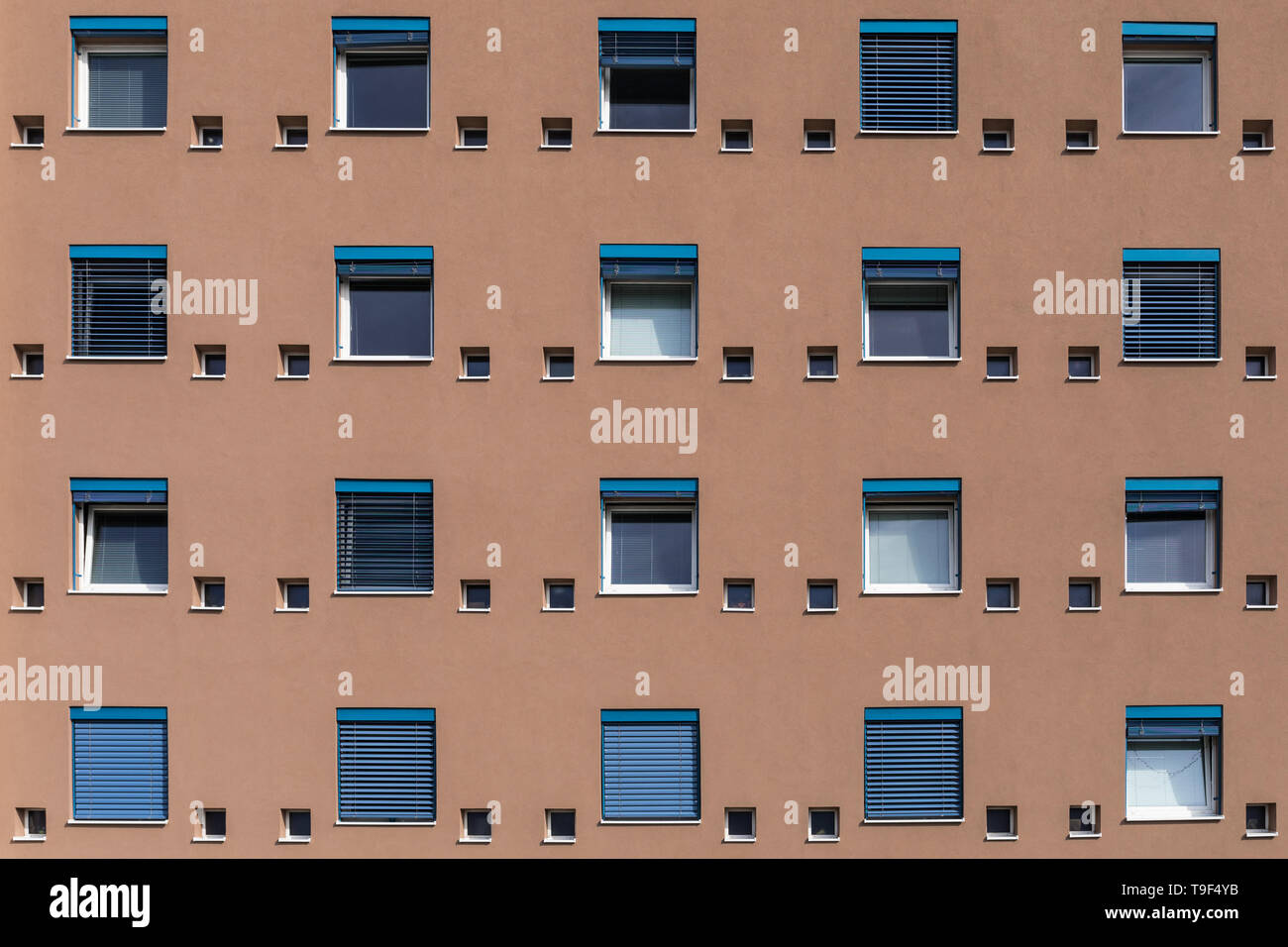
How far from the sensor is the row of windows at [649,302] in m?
11.3

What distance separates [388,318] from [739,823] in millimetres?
7827

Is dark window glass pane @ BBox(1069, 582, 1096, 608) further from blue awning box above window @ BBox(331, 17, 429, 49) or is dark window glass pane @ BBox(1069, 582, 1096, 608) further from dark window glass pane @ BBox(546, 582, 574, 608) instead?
blue awning box above window @ BBox(331, 17, 429, 49)

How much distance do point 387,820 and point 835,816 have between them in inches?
220

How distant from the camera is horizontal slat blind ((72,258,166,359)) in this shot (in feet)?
37.1

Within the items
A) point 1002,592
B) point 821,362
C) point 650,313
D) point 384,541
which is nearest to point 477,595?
point 384,541

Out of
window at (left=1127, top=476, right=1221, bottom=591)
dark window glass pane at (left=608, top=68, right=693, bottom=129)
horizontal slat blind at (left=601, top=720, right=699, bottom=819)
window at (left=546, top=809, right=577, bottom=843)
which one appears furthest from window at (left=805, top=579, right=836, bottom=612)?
dark window glass pane at (left=608, top=68, right=693, bottom=129)

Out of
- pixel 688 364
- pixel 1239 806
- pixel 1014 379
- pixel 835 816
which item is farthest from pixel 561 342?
pixel 1239 806

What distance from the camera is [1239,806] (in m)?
11.0

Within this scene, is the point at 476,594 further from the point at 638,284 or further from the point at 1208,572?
the point at 1208,572

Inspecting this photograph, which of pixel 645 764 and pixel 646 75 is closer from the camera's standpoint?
pixel 645 764

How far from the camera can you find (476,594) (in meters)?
11.2

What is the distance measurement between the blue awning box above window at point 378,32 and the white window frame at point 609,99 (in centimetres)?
235

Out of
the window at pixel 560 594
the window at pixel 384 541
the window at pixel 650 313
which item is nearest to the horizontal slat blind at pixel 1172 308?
the window at pixel 650 313

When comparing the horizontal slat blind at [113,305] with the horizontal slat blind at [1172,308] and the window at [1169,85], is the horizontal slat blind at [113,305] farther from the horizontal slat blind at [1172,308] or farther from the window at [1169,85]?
the window at [1169,85]
